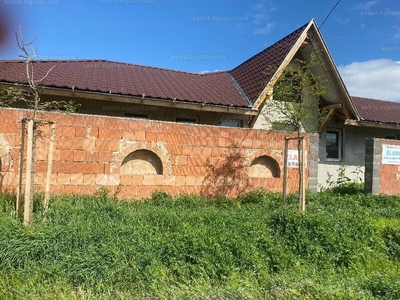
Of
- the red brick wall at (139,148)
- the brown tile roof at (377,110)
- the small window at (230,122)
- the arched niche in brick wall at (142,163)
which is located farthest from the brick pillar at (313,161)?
the arched niche in brick wall at (142,163)

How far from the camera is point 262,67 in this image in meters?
12.4

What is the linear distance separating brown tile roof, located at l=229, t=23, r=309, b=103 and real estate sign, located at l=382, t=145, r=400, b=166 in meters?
4.58

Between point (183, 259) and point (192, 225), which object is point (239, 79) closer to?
point (192, 225)

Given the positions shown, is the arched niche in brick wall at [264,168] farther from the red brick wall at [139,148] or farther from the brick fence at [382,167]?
the brick fence at [382,167]

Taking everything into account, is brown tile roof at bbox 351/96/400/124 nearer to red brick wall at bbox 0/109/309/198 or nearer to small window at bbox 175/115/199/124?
red brick wall at bbox 0/109/309/198

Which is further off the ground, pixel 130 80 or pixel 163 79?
pixel 163 79

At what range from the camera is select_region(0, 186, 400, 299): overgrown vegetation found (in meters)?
3.51

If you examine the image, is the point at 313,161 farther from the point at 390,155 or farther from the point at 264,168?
the point at 390,155

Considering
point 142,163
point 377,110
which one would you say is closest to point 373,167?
point 377,110

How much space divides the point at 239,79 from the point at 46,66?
7684 millimetres

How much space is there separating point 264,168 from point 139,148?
375 centimetres

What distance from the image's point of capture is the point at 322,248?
15.9ft

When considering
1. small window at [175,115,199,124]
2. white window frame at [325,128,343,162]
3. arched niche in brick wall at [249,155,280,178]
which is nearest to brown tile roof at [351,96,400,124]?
white window frame at [325,128,343,162]

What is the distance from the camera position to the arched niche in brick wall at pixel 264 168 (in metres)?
8.73
